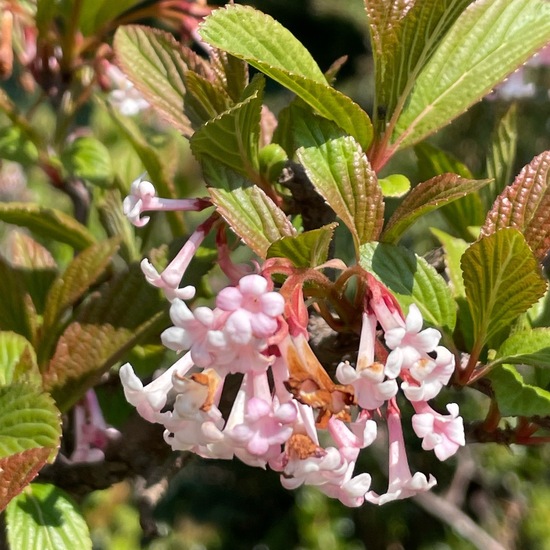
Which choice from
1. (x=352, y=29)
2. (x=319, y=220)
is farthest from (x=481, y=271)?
(x=352, y=29)

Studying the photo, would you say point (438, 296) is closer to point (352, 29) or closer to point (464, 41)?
point (464, 41)

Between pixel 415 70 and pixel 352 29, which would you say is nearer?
pixel 415 70

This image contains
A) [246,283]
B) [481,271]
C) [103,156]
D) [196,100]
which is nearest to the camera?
[246,283]

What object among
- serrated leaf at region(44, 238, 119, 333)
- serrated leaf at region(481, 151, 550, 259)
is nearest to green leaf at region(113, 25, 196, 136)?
serrated leaf at region(44, 238, 119, 333)

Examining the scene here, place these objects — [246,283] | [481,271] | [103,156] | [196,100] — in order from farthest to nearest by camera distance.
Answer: [103,156], [196,100], [481,271], [246,283]

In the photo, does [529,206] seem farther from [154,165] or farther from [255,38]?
[154,165]

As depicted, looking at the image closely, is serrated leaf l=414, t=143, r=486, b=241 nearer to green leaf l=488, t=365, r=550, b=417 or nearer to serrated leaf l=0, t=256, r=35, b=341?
green leaf l=488, t=365, r=550, b=417

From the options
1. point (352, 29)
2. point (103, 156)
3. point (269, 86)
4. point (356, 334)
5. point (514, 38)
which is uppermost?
point (514, 38)

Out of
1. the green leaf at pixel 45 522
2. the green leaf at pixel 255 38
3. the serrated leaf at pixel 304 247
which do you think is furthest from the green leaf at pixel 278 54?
the green leaf at pixel 45 522

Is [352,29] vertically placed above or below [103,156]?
below
